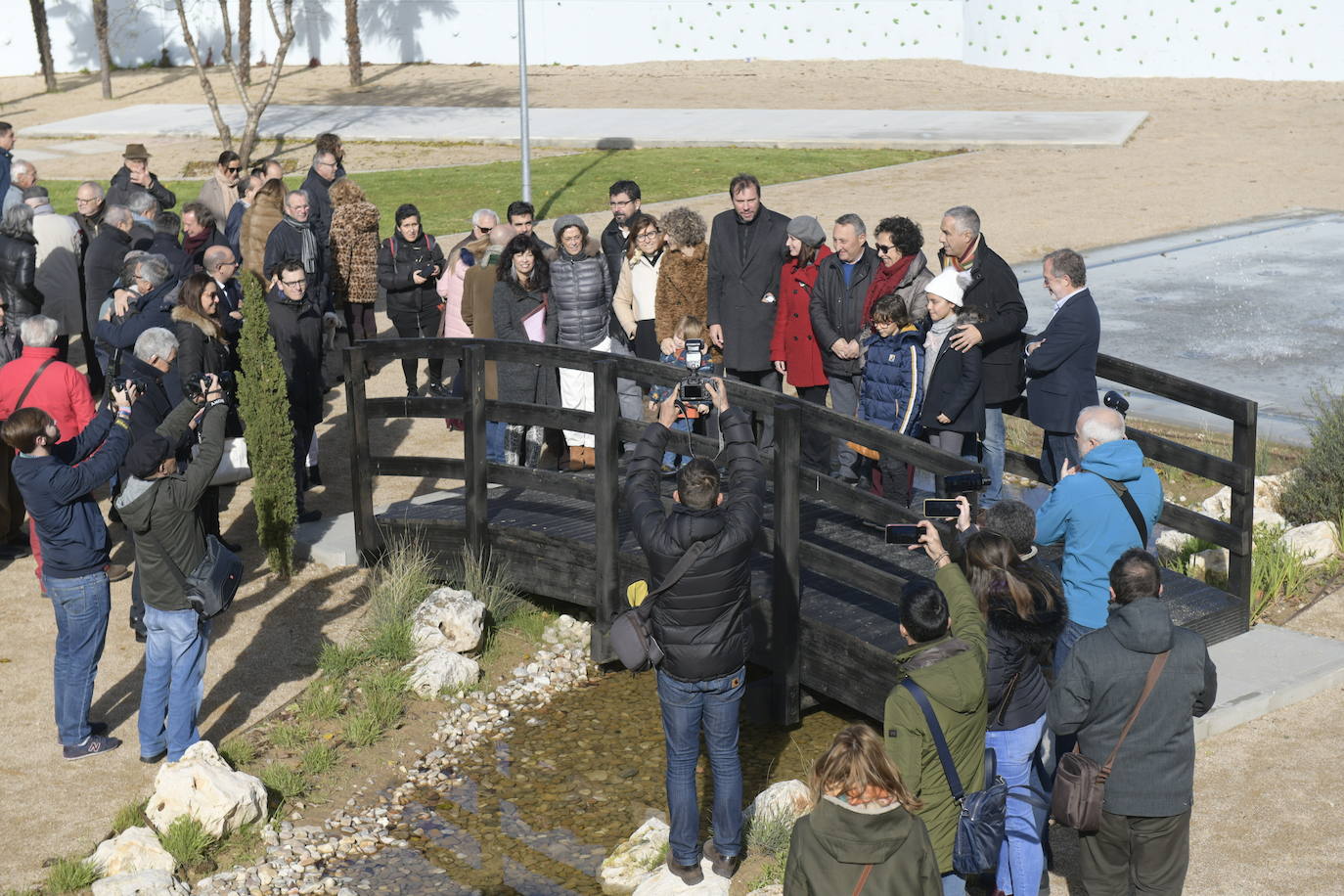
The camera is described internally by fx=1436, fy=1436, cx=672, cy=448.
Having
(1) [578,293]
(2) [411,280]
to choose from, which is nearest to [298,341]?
(1) [578,293]

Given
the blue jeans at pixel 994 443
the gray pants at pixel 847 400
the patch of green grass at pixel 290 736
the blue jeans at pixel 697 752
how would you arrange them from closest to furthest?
the blue jeans at pixel 697 752 < the patch of green grass at pixel 290 736 < the blue jeans at pixel 994 443 < the gray pants at pixel 847 400

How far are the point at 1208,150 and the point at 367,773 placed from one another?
23.6 meters

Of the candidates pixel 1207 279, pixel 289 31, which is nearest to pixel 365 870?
pixel 1207 279

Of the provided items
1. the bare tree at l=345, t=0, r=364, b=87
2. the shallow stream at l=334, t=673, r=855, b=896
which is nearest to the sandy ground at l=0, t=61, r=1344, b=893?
the bare tree at l=345, t=0, r=364, b=87

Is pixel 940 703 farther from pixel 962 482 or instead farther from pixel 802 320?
pixel 802 320

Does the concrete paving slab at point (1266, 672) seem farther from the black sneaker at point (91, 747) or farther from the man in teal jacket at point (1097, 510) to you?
the black sneaker at point (91, 747)

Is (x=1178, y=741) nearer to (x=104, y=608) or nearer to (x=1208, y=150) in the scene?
(x=104, y=608)

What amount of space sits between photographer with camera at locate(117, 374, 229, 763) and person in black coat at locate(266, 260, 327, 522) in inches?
101

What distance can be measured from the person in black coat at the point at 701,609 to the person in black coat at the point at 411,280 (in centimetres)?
652

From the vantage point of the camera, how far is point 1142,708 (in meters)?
4.86

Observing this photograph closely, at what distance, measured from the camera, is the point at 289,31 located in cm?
2742

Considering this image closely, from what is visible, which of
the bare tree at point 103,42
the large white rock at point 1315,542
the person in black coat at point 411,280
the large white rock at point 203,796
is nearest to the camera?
the large white rock at point 203,796

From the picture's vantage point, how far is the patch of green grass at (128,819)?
6309 millimetres

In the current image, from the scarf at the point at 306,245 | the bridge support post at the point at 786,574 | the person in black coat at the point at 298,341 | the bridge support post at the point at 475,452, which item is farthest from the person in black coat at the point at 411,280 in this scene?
the bridge support post at the point at 786,574
